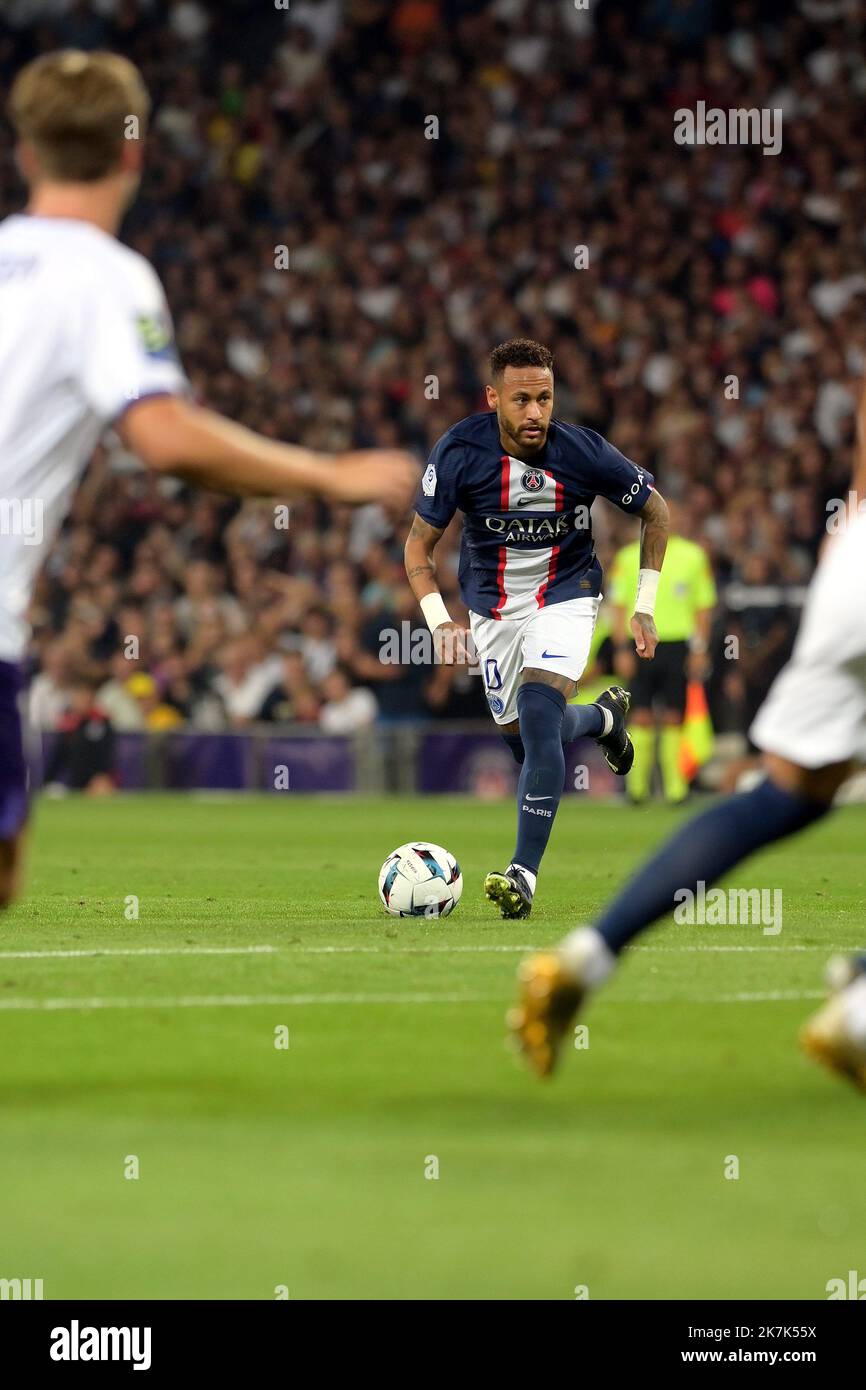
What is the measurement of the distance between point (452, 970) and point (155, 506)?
60.0 feet

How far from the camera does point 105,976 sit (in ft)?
24.8

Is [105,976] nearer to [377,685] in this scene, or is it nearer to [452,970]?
[452,970]

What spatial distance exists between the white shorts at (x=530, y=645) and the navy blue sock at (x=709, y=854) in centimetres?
484

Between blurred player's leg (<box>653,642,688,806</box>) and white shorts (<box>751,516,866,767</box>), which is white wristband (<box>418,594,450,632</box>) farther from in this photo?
blurred player's leg (<box>653,642,688,806</box>)

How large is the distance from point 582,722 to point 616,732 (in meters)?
0.31

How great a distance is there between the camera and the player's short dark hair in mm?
10023

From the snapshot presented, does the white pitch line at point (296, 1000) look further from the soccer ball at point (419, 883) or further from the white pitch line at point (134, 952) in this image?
the soccer ball at point (419, 883)

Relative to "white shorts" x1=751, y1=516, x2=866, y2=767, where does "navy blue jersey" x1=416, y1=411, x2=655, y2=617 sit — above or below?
above

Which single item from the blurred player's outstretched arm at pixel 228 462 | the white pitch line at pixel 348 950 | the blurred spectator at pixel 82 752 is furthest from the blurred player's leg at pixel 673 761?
the blurred player's outstretched arm at pixel 228 462

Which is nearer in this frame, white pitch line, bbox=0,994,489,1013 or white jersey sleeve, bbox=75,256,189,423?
white jersey sleeve, bbox=75,256,189,423

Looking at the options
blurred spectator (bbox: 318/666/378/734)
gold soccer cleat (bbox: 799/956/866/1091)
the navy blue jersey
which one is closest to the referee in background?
blurred spectator (bbox: 318/666/378/734)

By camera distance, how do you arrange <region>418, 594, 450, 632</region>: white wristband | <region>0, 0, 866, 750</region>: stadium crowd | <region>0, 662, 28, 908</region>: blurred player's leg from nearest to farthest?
<region>0, 662, 28, 908</region>: blurred player's leg
<region>418, 594, 450, 632</region>: white wristband
<region>0, 0, 866, 750</region>: stadium crowd

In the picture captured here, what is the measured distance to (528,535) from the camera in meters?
10.4

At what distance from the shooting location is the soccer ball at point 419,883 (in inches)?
376
